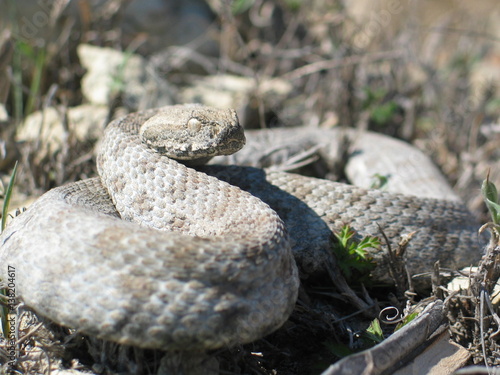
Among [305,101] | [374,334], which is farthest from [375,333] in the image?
[305,101]

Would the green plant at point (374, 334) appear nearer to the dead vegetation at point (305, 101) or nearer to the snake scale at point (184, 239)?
the dead vegetation at point (305, 101)

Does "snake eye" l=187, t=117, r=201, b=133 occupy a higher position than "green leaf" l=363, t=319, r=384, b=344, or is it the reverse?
"snake eye" l=187, t=117, r=201, b=133

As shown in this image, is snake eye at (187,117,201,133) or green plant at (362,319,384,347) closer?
green plant at (362,319,384,347)

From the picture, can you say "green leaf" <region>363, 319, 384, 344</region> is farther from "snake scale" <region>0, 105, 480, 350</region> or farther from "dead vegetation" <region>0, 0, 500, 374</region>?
"snake scale" <region>0, 105, 480, 350</region>

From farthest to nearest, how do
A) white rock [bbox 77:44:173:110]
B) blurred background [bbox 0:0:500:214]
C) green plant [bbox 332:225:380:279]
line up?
white rock [bbox 77:44:173:110] < blurred background [bbox 0:0:500:214] < green plant [bbox 332:225:380:279]

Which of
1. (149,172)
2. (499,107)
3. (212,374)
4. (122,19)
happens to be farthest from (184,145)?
(499,107)

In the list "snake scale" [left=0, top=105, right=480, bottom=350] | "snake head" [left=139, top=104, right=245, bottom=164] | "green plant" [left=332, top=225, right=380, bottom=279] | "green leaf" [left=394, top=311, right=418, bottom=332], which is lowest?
"green leaf" [left=394, top=311, right=418, bottom=332]

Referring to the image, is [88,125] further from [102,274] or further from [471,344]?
[471,344]

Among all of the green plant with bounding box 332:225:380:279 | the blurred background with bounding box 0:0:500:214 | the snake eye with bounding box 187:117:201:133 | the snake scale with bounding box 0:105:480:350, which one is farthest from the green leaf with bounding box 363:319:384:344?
the blurred background with bounding box 0:0:500:214

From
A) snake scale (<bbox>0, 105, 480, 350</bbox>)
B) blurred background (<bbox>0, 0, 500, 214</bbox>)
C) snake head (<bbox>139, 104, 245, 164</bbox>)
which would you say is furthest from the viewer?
blurred background (<bbox>0, 0, 500, 214</bbox>)
